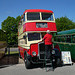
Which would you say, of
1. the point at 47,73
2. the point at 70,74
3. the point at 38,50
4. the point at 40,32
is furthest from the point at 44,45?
the point at 70,74

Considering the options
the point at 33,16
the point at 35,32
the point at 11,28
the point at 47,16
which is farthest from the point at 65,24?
the point at 35,32

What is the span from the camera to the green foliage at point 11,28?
4356 centimetres

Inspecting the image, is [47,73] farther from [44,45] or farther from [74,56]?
[74,56]

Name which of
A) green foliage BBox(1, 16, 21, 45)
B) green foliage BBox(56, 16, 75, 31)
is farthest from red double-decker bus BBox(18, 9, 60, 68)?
green foliage BBox(1, 16, 21, 45)

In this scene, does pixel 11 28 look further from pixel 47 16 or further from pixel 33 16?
pixel 33 16

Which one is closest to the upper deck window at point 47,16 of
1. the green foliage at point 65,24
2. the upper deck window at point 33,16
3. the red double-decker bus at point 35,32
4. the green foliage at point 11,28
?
the red double-decker bus at point 35,32

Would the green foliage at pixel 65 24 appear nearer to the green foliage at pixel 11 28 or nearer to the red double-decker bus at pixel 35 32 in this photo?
the green foliage at pixel 11 28

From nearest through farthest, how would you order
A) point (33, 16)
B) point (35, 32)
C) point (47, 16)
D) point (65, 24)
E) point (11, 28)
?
1. point (35, 32)
2. point (33, 16)
3. point (47, 16)
4. point (65, 24)
5. point (11, 28)

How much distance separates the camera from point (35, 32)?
Answer: 824cm

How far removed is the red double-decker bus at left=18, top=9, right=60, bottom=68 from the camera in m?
7.41

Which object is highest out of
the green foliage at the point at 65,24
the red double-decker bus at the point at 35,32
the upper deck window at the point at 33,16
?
the green foliage at the point at 65,24

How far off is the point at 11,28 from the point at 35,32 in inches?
1522

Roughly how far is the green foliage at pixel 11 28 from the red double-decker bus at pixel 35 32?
35154 mm

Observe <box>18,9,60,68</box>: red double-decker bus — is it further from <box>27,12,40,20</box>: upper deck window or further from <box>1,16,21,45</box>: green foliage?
<box>1,16,21,45</box>: green foliage
